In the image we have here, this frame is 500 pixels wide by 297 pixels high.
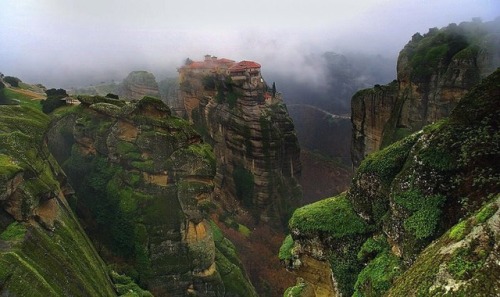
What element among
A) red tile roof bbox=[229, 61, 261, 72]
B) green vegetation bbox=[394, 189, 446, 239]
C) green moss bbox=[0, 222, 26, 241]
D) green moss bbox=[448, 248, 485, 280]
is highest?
green moss bbox=[448, 248, 485, 280]

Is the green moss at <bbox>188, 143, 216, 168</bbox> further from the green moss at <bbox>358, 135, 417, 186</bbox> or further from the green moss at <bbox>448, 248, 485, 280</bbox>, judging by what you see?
the green moss at <bbox>448, 248, 485, 280</bbox>

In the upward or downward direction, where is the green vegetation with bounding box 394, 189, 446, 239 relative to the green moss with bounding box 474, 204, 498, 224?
downward

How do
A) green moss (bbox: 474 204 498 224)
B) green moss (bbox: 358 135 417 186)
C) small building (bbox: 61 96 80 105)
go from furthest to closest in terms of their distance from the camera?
small building (bbox: 61 96 80 105)
green moss (bbox: 358 135 417 186)
green moss (bbox: 474 204 498 224)

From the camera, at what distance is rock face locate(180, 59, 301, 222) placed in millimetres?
58844

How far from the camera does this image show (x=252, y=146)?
193 ft

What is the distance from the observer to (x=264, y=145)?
58312 mm

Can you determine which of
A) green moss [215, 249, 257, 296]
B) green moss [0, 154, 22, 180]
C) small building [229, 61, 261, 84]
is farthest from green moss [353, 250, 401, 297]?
small building [229, 61, 261, 84]

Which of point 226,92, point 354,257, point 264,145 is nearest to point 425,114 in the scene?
point 264,145

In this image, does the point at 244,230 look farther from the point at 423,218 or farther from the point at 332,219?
the point at 423,218

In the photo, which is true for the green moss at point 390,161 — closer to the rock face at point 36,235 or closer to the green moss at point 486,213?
the green moss at point 486,213

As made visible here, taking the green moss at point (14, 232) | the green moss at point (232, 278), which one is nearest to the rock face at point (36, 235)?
the green moss at point (14, 232)

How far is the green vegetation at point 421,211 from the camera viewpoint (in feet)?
37.3

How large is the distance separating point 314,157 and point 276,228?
95.0ft

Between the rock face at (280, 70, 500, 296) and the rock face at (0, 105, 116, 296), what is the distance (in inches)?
468
